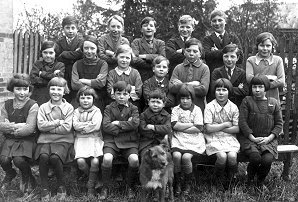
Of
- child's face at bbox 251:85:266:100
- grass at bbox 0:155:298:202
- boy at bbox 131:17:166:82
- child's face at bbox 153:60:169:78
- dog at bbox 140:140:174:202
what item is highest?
boy at bbox 131:17:166:82

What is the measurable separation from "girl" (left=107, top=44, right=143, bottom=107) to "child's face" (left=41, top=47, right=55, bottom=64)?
0.98 meters

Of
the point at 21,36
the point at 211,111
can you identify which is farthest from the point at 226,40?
the point at 21,36

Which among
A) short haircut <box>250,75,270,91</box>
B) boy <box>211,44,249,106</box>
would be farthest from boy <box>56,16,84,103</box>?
short haircut <box>250,75,270,91</box>

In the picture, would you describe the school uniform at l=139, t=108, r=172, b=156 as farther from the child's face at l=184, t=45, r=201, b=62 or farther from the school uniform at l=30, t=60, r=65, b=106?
the school uniform at l=30, t=60, r=65, b=106

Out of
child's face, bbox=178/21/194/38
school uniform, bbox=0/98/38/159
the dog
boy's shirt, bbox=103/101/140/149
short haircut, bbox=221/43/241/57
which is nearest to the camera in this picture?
the dog

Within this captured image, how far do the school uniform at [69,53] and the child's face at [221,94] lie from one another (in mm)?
2324

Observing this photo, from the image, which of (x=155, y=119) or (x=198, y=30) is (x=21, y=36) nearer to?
(x=155, y=119)

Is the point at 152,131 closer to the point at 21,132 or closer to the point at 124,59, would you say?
the point at 124,59

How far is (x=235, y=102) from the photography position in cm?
590

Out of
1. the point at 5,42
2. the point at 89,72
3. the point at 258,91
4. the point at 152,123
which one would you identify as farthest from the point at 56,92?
the point at 5,42

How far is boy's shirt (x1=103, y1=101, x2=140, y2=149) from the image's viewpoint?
5.08 m

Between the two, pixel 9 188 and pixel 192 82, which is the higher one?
pixel 192 82

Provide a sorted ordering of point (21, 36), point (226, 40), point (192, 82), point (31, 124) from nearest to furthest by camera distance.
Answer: point (31, 124) → point (192, 82) → point (226, 40) → point (21, 36)

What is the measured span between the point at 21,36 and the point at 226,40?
6400mm
